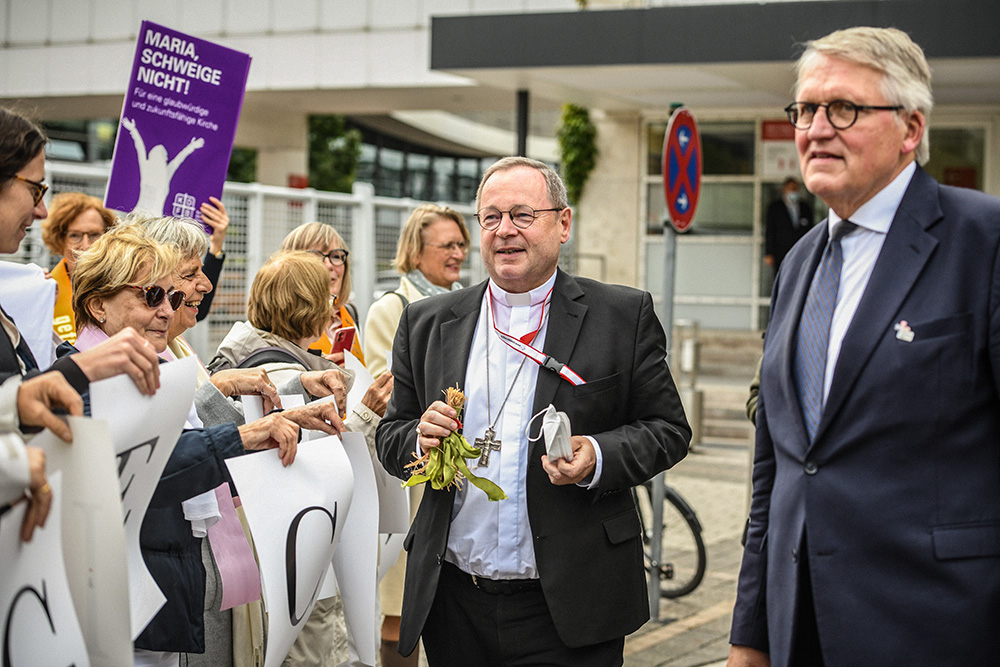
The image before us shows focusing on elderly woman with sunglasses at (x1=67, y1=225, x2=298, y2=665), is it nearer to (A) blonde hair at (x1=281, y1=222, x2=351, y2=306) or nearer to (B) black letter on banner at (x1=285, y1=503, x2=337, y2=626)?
(B) black letter on banner at (x1=285, y1=503, x2=337, y2=626)

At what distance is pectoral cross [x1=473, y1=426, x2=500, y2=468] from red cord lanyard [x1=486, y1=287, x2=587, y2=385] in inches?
10.0

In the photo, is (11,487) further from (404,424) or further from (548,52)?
(548,52)

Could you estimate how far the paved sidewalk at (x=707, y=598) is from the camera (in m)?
5.94

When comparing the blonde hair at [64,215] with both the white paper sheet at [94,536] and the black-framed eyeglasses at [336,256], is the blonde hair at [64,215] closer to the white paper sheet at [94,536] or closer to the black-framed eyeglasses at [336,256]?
the black-framed eyeglasses at [336,256]

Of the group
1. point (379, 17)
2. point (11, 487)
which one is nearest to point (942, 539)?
point (11, 487)

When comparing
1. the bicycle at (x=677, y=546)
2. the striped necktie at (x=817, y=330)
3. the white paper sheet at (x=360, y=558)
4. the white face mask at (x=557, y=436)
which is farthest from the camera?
the bicycle at (x=677, y=546)

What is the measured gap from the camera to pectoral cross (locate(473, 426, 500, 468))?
10.7 feet

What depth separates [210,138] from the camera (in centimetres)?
541

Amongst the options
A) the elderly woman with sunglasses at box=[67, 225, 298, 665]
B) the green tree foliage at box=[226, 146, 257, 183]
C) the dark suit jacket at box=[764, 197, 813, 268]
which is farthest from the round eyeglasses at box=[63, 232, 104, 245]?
the green tree foliage at box=[226, 146, 257, 183]

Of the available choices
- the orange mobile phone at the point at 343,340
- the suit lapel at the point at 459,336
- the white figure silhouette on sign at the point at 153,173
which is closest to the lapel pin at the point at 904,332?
the suit lapel at the point at 459,336

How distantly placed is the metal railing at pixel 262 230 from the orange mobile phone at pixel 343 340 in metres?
1.27

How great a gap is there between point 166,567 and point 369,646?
82 centimetres

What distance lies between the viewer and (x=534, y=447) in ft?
10.7

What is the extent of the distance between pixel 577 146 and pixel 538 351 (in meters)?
16.6
